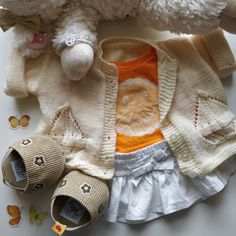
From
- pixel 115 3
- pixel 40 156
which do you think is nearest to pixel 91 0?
pixel 115 3

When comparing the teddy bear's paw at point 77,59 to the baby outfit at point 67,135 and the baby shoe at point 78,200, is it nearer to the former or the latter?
the baby outfit at point 67,135

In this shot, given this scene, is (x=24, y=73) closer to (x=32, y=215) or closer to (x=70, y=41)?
(x=70, y=41)

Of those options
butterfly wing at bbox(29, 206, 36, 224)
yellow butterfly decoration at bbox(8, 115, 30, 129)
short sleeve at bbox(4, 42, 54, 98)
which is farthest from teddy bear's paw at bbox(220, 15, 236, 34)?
butterfly wing at bbox(29, 206, 36, 224)

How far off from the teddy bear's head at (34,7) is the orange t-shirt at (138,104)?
0.19m

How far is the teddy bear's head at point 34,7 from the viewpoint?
0.81 m

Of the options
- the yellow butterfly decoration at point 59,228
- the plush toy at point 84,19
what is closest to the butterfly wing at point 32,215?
the yellow butterfly decoration at point 59,228

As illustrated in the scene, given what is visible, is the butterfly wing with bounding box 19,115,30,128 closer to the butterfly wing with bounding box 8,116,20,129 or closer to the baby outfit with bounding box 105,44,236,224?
the butterfly wing with bounding box 8,116,20,129

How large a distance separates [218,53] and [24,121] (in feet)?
1.61

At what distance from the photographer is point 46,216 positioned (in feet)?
2.97

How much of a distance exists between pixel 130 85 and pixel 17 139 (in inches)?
11.9

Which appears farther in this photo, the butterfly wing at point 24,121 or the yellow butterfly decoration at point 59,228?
the butterfly wing at point 24,121

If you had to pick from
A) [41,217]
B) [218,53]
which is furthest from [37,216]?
[218,53]

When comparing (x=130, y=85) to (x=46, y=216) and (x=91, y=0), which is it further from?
(x=46, y=216)

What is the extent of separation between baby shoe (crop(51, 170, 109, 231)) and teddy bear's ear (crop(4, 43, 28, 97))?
0.74 ft
